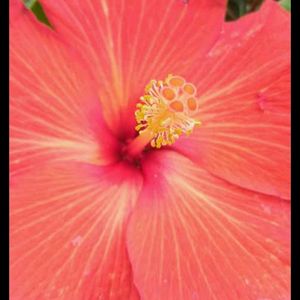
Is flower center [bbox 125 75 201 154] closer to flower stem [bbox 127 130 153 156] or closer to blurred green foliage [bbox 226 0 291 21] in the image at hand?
flower stem [bbox 127 130 153 156]

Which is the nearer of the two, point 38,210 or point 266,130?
point 38,210

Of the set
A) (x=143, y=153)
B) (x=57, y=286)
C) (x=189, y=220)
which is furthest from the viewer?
(x=143, y=153)

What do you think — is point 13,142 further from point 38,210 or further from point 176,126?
point 176,126

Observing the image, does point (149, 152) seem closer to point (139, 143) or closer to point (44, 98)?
point (139, 143)

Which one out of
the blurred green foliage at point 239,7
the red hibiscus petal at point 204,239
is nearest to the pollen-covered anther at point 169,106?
the red hibiscus petal at point 204,239

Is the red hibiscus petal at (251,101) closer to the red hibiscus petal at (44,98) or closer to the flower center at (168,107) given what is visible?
the flower center at (168,107)

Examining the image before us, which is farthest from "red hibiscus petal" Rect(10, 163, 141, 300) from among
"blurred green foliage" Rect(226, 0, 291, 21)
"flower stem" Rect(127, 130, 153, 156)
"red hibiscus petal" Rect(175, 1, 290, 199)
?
"blurred green foliage" Rect(226, 0, 291, 21)

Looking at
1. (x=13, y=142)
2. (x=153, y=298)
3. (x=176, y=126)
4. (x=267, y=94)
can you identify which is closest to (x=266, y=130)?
(x=267, y=94)
